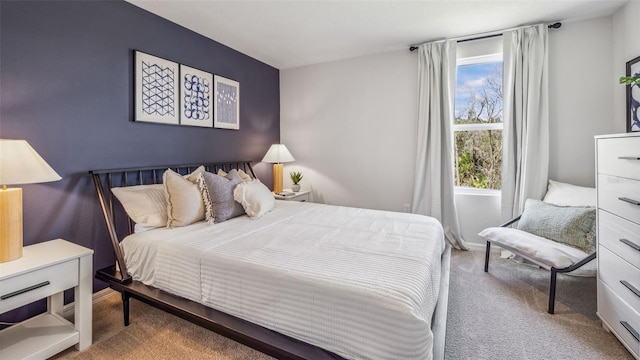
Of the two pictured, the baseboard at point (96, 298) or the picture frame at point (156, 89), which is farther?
the picture frame at point (156, 89)

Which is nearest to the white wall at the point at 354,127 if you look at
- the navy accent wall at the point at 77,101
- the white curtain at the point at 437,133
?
the white curtain at the point at 437,133

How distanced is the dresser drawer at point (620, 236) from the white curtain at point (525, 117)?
1.23 m

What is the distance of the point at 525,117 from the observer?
120 inches

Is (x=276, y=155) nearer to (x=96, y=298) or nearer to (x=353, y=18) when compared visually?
(x=353, y=18)

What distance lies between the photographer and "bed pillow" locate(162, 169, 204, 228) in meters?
2.27

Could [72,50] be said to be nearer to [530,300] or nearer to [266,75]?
[266,75]

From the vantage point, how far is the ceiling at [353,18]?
2557 millimetres

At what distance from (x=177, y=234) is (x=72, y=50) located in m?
1.62

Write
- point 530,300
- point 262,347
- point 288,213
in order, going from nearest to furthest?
point 262,347, point 530,300, point 288,213

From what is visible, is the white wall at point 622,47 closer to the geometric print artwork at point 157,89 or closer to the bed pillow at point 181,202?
the bed pillow at point 181,202

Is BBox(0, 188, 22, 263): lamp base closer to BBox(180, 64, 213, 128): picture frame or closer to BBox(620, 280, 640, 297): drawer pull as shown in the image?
BBox(180, 64, 213, 128): picture frame

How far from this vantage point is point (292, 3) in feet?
8.29

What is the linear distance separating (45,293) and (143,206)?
790 mm

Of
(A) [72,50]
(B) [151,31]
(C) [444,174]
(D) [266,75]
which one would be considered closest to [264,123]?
(D) [266,75]
